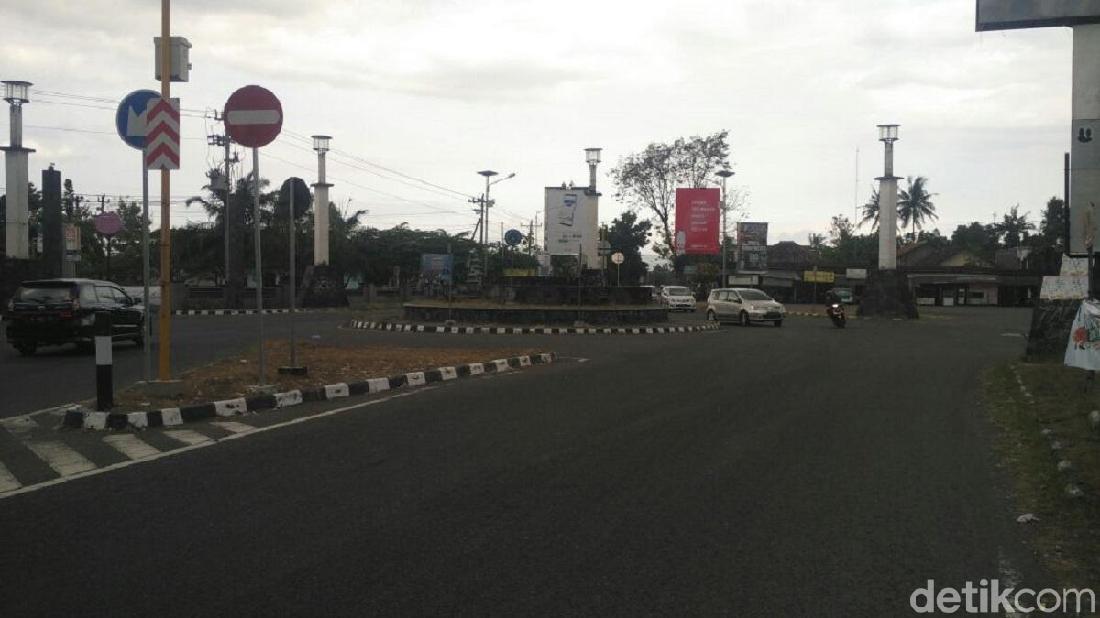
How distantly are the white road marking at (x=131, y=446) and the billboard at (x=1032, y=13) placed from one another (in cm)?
1770

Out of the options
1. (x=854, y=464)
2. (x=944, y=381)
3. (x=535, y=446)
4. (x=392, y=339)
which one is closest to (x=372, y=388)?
(x=535, y=446)

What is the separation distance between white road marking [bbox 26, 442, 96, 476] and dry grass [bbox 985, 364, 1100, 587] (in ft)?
22.4

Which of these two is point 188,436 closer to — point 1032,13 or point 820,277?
point 1032,13

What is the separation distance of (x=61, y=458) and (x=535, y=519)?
4.46 meters

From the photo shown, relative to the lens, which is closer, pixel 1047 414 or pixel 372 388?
pixel 1047 414

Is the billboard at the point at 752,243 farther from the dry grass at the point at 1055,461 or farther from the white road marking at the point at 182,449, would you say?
the white road marking at the point at 182,449

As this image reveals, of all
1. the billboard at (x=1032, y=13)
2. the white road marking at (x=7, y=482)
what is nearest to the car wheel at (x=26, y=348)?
the white road marking at (x=7, y=482)

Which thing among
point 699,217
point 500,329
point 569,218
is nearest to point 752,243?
point 699,217

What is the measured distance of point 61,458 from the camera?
7133 millimetres

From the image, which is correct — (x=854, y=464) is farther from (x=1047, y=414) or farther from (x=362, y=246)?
(x=362, y=246)

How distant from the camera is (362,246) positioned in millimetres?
67250

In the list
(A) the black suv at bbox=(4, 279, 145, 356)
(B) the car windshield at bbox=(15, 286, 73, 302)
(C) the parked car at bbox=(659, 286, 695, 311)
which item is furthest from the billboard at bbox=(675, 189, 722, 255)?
(B) the car windshield at bbox=(15, 286, 73, 302)

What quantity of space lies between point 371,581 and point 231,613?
671 mm

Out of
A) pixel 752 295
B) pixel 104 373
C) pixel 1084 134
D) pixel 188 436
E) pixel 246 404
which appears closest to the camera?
pixel 188 436
